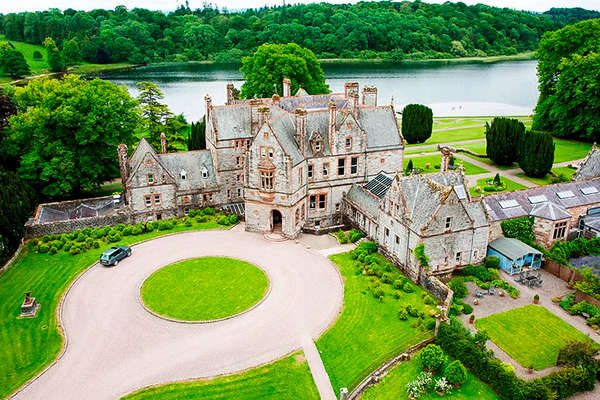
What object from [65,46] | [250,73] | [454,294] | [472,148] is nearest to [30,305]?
[454,294]

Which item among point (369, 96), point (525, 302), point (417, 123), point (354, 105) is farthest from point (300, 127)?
point (417, 123)

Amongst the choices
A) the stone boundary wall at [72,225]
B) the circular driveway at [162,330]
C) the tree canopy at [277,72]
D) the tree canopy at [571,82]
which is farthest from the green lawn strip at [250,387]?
the tree canopy at [571,82]

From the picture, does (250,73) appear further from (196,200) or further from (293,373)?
(293,373)

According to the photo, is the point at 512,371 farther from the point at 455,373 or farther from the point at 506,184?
the point at 506,184

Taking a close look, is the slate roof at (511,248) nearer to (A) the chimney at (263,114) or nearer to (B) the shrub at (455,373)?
(B) the shrub at (455,373)

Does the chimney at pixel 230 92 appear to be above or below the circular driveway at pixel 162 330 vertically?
above

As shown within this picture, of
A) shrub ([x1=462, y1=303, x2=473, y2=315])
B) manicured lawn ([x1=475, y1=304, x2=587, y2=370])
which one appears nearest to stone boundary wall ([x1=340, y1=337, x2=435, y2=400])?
shrub ([x1=462, y1=303, x2=473, y2=315])
